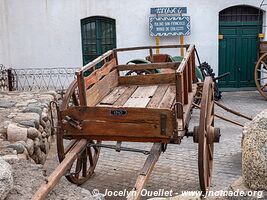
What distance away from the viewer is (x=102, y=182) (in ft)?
17.9

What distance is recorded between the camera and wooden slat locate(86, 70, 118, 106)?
4.67m

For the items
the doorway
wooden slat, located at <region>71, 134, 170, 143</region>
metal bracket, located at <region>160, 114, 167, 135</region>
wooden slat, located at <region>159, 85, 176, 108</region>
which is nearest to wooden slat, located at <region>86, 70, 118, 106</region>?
wooden slat, located at <region>71, 134, 170, 143</region>

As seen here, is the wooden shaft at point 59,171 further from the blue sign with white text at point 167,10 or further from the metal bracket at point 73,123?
the blue sign with white text at point 167,10

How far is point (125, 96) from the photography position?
5.26m

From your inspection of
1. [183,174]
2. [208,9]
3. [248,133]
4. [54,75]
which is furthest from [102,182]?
[208,9]

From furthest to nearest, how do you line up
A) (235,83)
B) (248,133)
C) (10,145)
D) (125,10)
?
(235,83), (125,10), (10,145), (248,133)

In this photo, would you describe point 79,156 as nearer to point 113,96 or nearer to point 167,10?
point 113,96

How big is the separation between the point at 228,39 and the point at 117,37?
3230 millimetres

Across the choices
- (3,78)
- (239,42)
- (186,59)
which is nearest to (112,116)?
(186,59)

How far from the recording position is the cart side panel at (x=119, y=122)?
3.99 meters

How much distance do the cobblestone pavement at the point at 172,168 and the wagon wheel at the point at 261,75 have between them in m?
3.60

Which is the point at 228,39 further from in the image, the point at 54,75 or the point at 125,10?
the point at 54,75

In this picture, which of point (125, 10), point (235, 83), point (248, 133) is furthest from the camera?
point (235, 83)

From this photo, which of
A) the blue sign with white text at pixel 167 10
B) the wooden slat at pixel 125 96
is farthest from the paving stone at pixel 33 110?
the blue sign with white text at pixel 167 10
